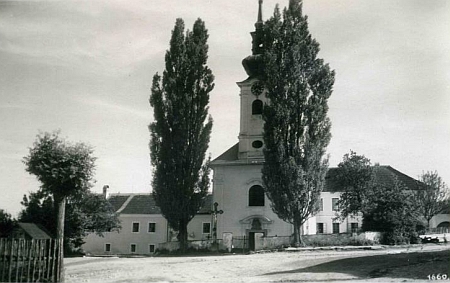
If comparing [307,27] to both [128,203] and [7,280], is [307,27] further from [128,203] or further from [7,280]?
[128,203]

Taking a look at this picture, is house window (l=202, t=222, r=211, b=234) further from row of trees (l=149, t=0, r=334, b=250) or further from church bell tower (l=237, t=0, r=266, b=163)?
row of trees (l=149, t=0, r=334, b=250)

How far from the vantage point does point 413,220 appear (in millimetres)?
28031

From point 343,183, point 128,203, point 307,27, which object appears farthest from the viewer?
point 128,203

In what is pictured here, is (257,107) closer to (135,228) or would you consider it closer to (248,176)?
(248,176)

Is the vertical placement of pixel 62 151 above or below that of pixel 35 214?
above

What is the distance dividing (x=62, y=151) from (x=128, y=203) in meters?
26.5

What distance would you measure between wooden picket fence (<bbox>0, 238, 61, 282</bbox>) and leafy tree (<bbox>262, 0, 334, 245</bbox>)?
14191 millimetres

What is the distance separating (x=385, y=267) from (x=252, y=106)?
17.4m

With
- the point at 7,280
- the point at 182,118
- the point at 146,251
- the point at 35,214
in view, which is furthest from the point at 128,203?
the point at 7,280

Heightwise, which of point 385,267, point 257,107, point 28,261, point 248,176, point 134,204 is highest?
point 257,107

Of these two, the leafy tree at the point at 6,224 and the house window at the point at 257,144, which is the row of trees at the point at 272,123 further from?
the leafy tree at the point at 6,224

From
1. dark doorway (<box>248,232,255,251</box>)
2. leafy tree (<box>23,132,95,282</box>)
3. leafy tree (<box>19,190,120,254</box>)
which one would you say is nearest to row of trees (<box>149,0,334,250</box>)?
dark doorway (<box>248,232,255,251</box>)

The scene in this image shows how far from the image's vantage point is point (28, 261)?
39.9ft

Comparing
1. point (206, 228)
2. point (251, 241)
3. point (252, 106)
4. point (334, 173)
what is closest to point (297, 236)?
point (251, 241)
